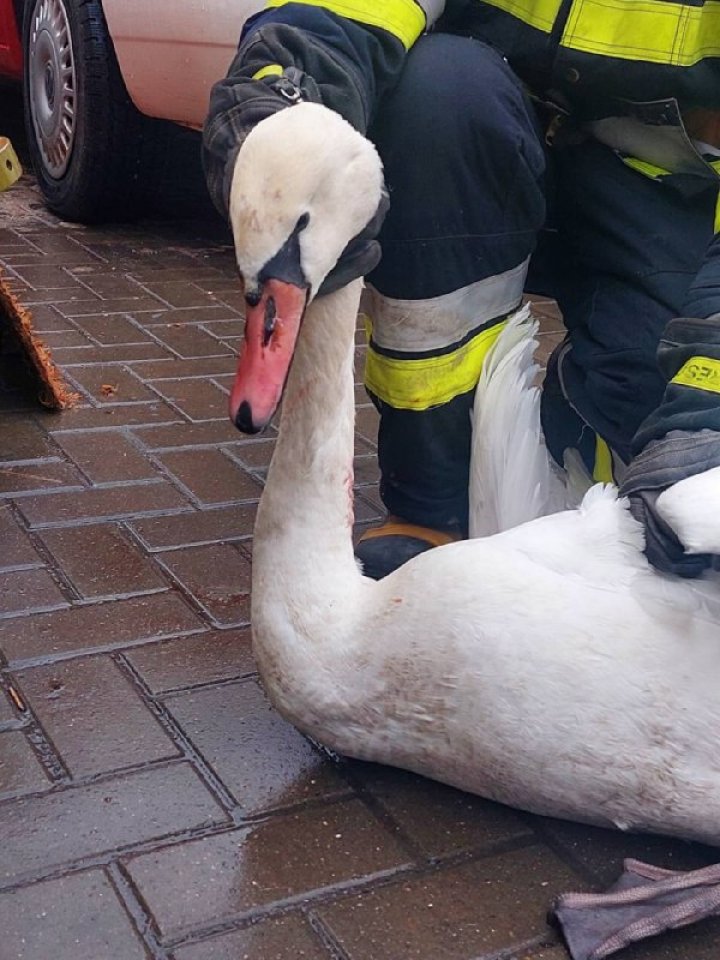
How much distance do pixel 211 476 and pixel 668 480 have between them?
176 cm

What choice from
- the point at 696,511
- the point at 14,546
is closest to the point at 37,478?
the point at 14,546

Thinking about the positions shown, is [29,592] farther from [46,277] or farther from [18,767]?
[46,277]

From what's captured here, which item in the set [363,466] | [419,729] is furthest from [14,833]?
[363,466]

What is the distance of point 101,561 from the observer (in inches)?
118

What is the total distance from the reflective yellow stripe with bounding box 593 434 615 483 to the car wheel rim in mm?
3901

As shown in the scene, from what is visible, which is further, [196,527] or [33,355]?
[33,355]

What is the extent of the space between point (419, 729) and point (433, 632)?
0.17 meters

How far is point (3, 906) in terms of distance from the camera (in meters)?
1.93

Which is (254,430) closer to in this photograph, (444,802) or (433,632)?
(433,632)

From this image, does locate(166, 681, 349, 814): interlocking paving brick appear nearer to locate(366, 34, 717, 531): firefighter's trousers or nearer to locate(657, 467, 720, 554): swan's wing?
locate(366, 34, 717, 531): firefighter's trousers

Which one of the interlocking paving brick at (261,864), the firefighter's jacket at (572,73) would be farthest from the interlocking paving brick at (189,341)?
the interlocking paving brick at (261,864)

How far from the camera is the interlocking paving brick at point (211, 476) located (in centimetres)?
342

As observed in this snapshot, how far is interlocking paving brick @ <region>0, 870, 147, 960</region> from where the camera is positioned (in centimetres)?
186

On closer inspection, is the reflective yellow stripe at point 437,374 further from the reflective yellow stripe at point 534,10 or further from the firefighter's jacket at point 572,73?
the reflective yellow stripe at point 534,10
